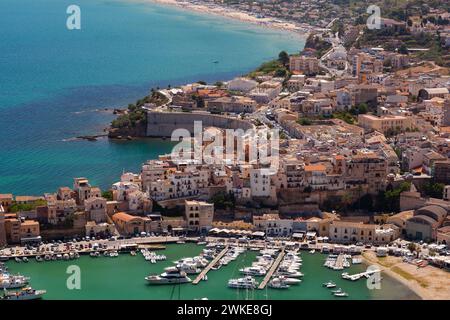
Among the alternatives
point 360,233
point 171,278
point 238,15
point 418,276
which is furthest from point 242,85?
point 238,15

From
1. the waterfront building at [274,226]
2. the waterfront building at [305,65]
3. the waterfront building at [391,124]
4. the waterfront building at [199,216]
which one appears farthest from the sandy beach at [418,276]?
the waterfront building at [305,65]

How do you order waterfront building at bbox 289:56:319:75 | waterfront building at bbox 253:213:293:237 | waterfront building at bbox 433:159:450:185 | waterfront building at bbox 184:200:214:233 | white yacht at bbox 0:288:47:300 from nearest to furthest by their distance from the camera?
white yacht at bbox 0:288:47:300
waterfront building at bbox 253:213:293:237
waterfront building at bbox 184:200:214:233
waterfront building at bbox 433:159:450:185
waterfront building at bbox 289:56:319:75

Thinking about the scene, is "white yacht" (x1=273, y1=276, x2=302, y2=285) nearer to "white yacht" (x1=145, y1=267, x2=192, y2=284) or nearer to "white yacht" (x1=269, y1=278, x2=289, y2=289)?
"white yacht" (x1=269, y1=278, x2=289, y2=289)

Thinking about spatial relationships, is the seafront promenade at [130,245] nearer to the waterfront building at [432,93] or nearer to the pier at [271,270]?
the pier at [271,270]

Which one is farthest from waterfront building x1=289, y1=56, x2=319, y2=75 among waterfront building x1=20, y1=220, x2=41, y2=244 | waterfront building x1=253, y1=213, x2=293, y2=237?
waterfront building x1=20, y1=220, x2=41, y2=244

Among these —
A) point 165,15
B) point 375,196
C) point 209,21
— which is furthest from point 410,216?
point 165,15

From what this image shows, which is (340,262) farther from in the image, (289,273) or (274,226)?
(274,226)
